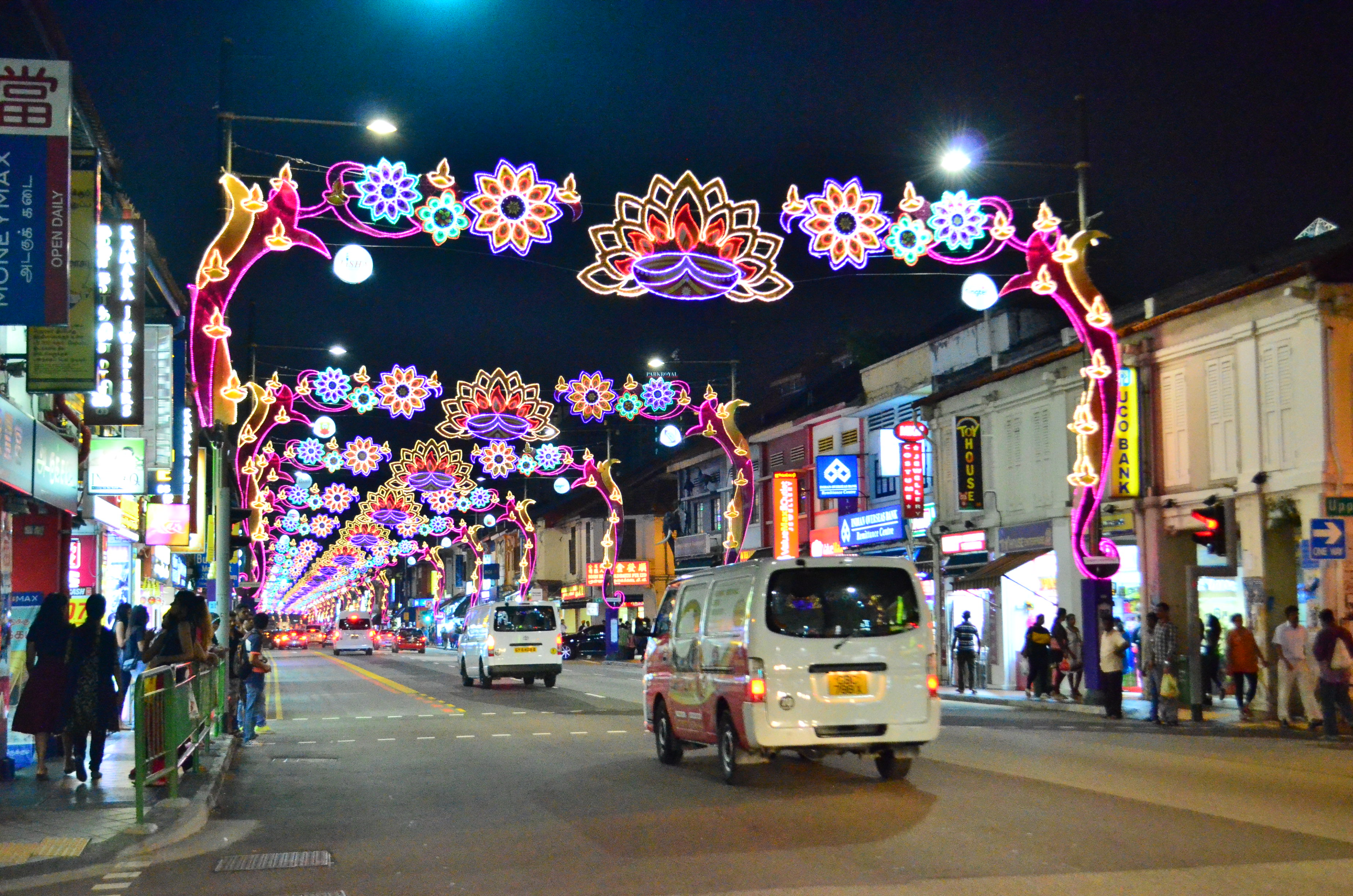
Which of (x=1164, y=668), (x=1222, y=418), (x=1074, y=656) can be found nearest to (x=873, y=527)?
(x=1074, y=656)

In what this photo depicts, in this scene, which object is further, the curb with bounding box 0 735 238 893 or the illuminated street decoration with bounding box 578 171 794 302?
the illuminated street decoration with bounding box 578 171 794 302

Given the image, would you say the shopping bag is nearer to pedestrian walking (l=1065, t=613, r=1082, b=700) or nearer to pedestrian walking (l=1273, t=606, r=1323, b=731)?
pedestrian walking (l=1273, t=606, r=1323, b=731)

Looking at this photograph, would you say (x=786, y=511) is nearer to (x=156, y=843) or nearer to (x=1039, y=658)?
(x=1039, y=658)

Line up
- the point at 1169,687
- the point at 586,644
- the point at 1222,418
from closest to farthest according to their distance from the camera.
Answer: the point at 1169,687
the point at 1222,418
the point at 586,644

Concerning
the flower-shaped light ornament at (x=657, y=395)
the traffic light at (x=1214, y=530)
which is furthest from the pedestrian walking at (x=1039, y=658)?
the flower-shaped light ornament at (x=657, y=395)

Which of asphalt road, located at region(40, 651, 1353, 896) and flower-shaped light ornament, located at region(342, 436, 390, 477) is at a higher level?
flower-shaped light ornament, located at region(342, 436, 390, 477)

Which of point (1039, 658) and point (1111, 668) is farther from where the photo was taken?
point (1039, 658)

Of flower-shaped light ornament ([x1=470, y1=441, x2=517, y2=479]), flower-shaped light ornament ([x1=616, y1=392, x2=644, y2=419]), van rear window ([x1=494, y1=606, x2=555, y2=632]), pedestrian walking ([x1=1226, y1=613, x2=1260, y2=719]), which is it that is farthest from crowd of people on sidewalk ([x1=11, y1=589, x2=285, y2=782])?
flower-shaped light ornament ([x1=470, y1=441, x2=517, y2=479])

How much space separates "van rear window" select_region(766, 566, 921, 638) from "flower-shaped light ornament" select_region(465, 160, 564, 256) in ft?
25.8

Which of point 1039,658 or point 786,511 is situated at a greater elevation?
point 786,511

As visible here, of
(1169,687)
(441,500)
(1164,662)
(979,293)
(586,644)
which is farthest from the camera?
(586,644)

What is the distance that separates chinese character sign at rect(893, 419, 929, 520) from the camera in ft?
116

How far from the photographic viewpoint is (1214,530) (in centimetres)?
2244

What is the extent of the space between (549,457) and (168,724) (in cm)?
2924
